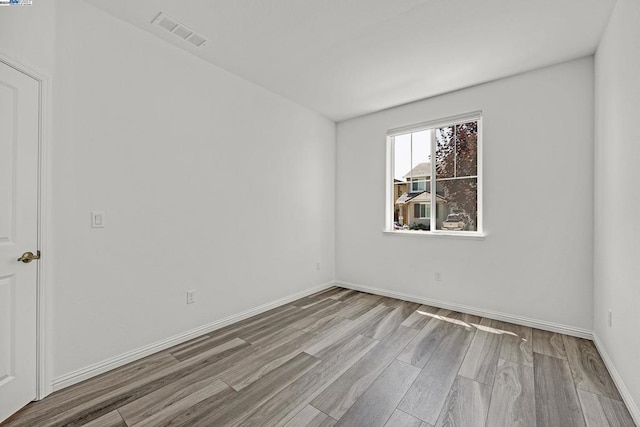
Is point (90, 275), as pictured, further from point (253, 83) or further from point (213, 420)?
point (253, 83)

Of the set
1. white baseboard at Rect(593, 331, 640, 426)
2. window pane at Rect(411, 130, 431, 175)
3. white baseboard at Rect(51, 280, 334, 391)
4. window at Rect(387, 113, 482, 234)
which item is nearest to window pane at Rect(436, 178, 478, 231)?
window at Rect(387, 113, 482, 234)

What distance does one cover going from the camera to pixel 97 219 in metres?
2.07

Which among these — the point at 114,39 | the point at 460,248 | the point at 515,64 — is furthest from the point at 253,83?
the point at 460,248

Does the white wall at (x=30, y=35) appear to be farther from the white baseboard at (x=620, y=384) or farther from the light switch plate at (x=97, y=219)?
the white baseboard at (x=620, y=384)

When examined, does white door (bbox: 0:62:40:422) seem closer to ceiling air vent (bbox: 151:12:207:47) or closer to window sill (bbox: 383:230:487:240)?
ceiling air vent (bbox: 151:12:207:47)

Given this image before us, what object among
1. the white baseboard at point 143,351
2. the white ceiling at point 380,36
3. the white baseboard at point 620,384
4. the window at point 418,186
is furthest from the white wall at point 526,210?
the white baseboard at point 143,351

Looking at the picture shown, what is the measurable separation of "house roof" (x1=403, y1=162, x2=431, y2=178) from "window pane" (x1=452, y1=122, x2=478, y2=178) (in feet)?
1.20

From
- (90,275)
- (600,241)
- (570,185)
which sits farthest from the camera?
(570,185)

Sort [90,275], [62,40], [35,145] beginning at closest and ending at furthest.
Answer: [35,145], [62,40], [90,275]

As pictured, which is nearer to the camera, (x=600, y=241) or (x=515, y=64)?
(x=600, y=241)

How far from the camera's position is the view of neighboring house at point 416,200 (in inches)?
144

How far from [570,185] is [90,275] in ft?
14.0

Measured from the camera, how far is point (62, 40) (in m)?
1.91

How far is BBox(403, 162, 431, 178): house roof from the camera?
12.2 ft
